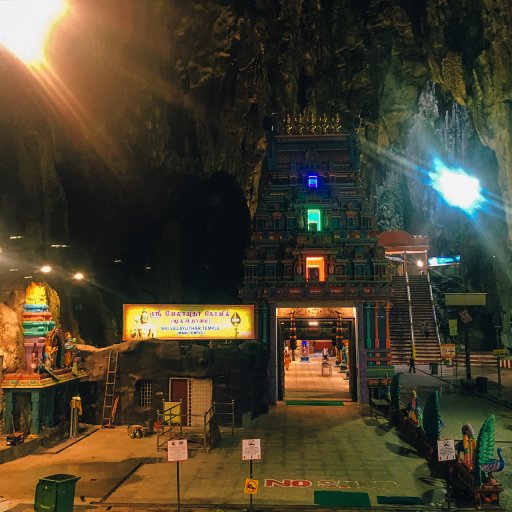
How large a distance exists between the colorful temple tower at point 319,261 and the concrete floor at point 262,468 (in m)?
5.63

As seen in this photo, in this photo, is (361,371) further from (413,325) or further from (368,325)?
(413,325)

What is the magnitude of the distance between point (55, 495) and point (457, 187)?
6076 centimetres

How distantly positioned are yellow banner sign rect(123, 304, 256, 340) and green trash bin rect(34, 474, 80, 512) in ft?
47.1

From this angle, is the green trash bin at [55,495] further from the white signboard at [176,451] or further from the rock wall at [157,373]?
the rock wall at [157,373]

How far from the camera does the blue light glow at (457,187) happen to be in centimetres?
5528

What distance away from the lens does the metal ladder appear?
22812 millimetres

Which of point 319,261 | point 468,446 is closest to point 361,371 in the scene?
point 319,261

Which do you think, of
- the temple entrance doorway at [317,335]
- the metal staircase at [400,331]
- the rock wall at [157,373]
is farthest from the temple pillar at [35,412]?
the metal staircase at [400,331]

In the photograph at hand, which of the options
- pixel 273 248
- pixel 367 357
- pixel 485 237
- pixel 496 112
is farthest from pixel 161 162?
pixel 485 237

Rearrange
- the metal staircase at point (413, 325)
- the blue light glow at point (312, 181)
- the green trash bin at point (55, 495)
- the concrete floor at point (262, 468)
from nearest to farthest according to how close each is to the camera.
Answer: the green trash bin at point (55, 495), the concrete floor at point (262, 468), the blue light glow at point (312, 181), the metal staircase at point (413, 325)

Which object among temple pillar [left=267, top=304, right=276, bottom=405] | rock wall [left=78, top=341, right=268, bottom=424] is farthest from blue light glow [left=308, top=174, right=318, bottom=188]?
rock wall [left=78, top=341, right=268, bottom=424]

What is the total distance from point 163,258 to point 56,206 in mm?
18202

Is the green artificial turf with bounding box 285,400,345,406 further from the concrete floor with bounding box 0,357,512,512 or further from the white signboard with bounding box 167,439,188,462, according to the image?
the white signboard with bounding box 167,439,188,462

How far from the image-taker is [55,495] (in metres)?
11.2
